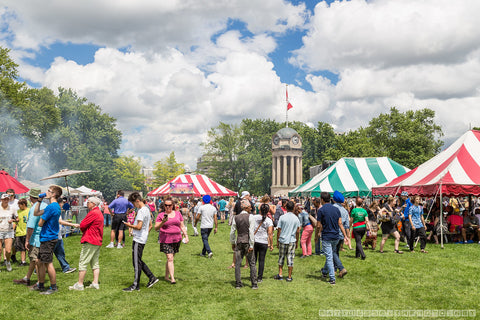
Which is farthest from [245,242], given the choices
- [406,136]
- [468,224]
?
[406,136]

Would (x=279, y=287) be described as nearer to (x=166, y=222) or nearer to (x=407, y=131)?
(x=166, y=222)

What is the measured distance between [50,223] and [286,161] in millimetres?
61451

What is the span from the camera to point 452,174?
46.0 feet

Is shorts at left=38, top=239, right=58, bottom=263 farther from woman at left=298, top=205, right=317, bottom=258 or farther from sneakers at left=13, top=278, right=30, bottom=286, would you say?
woman at left=298, top=205, right=317, bottom=258

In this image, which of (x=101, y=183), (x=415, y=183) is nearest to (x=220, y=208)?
(x=415, y=183)

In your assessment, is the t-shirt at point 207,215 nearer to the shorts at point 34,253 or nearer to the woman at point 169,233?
the woman at point 169,233

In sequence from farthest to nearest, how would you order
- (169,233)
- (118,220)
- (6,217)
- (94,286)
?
(118,220)
(6,217)
(169,233)
(94,286)

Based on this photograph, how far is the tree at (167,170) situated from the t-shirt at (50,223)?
56.1m

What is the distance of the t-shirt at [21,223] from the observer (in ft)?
30.9

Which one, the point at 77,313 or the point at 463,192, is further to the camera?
the point at 463,192

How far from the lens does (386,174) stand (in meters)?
23.4

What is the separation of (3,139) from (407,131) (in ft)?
151

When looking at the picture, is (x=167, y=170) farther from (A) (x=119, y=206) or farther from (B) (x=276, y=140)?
(A) (x=119, y=206)

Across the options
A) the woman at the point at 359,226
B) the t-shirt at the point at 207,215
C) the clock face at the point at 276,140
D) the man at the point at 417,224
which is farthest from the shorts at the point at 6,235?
the clock face at the point at 276,140
